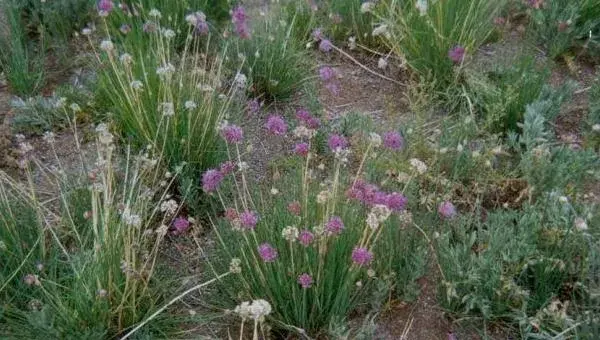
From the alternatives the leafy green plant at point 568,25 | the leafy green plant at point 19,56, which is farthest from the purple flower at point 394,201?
the leafy green plant at point 19,56

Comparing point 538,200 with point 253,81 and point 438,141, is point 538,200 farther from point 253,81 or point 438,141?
point 253,81

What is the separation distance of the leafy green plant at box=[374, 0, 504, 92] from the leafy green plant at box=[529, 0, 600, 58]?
0.36 m

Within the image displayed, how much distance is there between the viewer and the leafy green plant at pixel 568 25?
3.88 m

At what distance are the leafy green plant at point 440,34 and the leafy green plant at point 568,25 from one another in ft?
1.19

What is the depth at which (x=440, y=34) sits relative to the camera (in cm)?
367

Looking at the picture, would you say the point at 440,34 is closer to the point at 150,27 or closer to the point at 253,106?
the point at 253,106

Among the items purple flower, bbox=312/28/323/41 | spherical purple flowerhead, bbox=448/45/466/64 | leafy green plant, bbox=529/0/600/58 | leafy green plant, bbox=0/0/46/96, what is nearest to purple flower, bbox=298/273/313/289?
spherical purple flowerhead, bbox=448/45/466/64

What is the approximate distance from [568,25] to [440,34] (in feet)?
2.67

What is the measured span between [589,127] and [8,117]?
10.3ft

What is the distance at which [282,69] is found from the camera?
12.2 feet

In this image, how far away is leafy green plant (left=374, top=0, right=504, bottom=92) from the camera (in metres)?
3.66

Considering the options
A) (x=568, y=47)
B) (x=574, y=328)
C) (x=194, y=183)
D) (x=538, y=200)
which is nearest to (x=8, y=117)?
(x=194, y=183)

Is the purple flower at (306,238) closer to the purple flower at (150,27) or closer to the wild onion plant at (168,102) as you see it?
the wild onion plant at (168,102)

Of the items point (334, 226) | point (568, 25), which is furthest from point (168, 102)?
point (568, 25)
